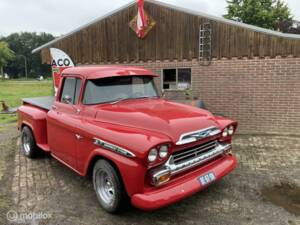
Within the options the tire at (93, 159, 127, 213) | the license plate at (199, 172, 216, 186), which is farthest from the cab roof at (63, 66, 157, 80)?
the license plate at (199, 172, 216, 186)

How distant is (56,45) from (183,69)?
17.4 ft

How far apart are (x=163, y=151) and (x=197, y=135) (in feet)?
2.16

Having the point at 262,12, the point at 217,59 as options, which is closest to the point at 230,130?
the point at 217,59

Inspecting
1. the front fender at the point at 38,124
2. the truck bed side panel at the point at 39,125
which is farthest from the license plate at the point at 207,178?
the front fender at the point at 38,124

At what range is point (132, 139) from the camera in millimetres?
3160

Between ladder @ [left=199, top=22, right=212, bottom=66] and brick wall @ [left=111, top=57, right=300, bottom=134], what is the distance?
0.69 ft

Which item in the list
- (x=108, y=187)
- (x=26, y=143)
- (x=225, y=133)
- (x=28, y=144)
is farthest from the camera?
(x=26, y=143)

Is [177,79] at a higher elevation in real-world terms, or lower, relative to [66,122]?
higher

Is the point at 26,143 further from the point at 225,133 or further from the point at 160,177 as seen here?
the point at 225,133

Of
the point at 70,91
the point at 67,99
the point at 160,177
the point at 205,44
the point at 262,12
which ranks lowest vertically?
the point at 160,177

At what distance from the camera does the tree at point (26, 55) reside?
8412 centimetres

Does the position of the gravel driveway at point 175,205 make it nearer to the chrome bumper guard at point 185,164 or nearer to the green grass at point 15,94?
the chrome bumper guard at point 185,164

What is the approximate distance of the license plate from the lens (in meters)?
3.48

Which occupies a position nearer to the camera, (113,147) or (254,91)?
(113,147)
